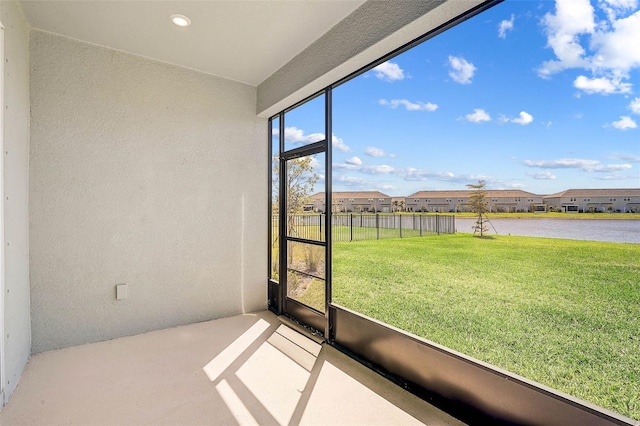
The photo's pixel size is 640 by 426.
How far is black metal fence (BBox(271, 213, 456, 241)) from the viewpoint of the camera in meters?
3.13

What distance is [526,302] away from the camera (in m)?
2.71

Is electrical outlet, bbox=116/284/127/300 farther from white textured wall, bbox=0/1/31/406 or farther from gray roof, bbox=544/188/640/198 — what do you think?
gray roof, bbox=544/188/640/198

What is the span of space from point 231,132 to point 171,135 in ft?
2.08

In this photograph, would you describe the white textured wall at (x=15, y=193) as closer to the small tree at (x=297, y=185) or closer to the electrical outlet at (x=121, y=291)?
A: the electrical outlet at (x=121, y=291)

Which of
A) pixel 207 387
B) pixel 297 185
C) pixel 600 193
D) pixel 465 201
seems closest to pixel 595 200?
pixel 600 193

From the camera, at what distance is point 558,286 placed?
8.25 feet

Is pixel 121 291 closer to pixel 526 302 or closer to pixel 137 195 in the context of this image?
pixel 137 195

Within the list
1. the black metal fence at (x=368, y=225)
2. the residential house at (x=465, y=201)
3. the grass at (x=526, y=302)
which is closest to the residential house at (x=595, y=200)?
the residential house at (x=465, y=201)

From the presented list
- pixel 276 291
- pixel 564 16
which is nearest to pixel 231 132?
pixel 276 291

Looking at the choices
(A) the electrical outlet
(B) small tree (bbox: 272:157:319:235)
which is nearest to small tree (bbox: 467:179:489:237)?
(B) small tree (bbox: 272:157:319:235)

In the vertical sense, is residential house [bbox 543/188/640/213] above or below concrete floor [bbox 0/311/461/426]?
above

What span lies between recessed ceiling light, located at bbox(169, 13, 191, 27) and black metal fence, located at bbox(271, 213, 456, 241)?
75.5 inches

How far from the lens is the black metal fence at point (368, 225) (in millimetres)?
3127

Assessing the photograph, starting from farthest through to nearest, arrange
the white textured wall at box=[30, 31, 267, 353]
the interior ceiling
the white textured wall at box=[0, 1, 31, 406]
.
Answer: the white textured wall at box=[30, 31, 267, 353] → the interior ceiling → the white textured wall at box=[0, 1, 31, 406]
